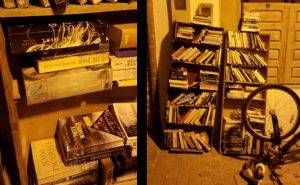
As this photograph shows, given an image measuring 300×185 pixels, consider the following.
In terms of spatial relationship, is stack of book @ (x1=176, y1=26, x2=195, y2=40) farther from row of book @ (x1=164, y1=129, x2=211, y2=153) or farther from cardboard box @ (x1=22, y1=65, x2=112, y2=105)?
cardboard box @ (x1=22, y1=65, x2=112, y2=105)

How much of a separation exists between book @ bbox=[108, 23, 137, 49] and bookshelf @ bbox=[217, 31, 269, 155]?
174 centimetres

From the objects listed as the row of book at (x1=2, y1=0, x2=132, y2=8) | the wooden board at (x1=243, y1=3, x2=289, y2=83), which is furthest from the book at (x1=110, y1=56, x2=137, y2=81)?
the wooden board at (x1=243, y1=3, x2=289, y2=83)

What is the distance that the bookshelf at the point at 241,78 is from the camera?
305 cm

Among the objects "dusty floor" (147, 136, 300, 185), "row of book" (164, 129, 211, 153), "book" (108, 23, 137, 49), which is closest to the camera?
"book" (108, 23, 137, 49)

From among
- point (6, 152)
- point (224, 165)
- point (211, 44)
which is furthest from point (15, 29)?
point (224, 165)

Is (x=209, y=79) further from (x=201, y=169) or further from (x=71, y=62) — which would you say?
(x=71, y=62)

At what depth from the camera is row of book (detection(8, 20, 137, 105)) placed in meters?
1.27

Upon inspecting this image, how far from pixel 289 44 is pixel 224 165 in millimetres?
1239

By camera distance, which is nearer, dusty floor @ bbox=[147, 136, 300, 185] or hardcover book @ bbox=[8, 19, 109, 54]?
hardcover book @ bbox=[8, 19, 109, 54]

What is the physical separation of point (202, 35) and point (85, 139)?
180 centimetres

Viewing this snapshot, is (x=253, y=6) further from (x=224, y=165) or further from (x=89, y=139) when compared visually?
(x=89, y=139)

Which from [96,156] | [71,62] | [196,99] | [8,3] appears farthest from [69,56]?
[196,99]

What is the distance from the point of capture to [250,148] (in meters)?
3.14

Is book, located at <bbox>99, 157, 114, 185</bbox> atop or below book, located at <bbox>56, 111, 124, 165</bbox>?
below
